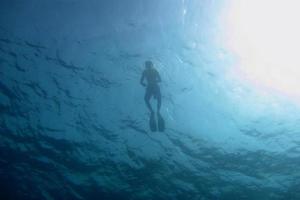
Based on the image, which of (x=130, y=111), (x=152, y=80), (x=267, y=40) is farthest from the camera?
(x=130, y=111)

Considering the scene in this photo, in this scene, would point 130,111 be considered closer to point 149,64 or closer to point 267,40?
point 149,64

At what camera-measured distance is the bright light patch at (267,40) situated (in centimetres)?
1141

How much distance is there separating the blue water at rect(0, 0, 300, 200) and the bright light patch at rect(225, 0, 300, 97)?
1.76 feet

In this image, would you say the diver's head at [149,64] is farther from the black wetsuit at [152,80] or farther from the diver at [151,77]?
the black wetsuit at [152,80]

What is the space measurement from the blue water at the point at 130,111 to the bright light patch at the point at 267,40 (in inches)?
21.1

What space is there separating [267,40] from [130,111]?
6887mm

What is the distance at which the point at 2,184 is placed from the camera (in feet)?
63.9

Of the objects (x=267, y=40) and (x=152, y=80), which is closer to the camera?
(x=152, y=80)

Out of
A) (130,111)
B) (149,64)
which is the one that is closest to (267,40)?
(149,64)

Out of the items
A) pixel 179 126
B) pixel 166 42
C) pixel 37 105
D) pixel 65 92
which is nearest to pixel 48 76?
pixel 65 92

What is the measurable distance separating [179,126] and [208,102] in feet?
6.86

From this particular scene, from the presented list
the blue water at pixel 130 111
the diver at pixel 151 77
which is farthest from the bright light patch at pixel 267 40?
the diver at pixel 151 77

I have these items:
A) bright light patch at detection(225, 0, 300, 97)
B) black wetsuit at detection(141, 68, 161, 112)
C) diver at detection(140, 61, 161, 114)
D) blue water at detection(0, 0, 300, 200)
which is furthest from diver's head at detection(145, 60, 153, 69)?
bright light patch at detection(225, 0, 300, 97)

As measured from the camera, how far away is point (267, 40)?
1212cm
